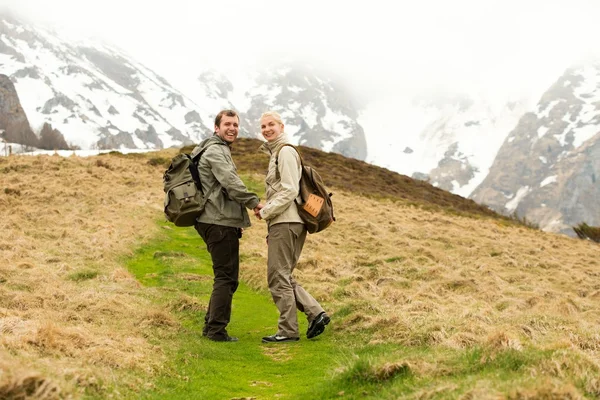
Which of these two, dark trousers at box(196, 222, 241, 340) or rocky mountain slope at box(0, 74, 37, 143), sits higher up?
dark trousers at box(196, 222, 241, 340)

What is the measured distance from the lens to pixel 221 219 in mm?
8914

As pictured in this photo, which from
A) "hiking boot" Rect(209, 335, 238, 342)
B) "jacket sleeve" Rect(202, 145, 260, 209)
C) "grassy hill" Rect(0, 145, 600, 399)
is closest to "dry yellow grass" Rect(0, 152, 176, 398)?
"grassy hill" Rect(0, 145, 600, 399)

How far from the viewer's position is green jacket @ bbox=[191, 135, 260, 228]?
8867mm

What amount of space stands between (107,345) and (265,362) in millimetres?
2192

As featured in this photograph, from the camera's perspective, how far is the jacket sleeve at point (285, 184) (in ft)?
28.5

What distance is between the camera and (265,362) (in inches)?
316

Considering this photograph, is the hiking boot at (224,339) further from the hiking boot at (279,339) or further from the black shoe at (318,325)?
the black shoe at (318,325)

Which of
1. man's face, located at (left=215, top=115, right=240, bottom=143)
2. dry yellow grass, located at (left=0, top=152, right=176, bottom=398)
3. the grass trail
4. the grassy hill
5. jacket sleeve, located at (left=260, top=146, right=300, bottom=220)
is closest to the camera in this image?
the grassy hill

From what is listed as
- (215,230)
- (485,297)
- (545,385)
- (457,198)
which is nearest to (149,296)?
(215,230)

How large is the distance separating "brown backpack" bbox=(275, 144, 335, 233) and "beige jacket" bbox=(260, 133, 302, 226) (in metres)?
0.10

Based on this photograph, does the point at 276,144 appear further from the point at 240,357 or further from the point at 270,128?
the point at 240,357

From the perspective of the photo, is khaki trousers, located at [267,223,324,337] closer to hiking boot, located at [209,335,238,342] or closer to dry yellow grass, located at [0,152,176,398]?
hiking boot, located at [209,335,238,342]

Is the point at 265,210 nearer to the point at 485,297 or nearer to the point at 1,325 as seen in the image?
the point at 1,325

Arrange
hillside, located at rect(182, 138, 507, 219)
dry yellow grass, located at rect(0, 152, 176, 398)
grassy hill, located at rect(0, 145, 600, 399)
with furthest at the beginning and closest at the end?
hillside, located at rect(182, 138, 507, 219) → dry yellow grass, located at rect(0, 152, 176, 398) → grassy hill, located at rect(0, 145, 600, 399)
